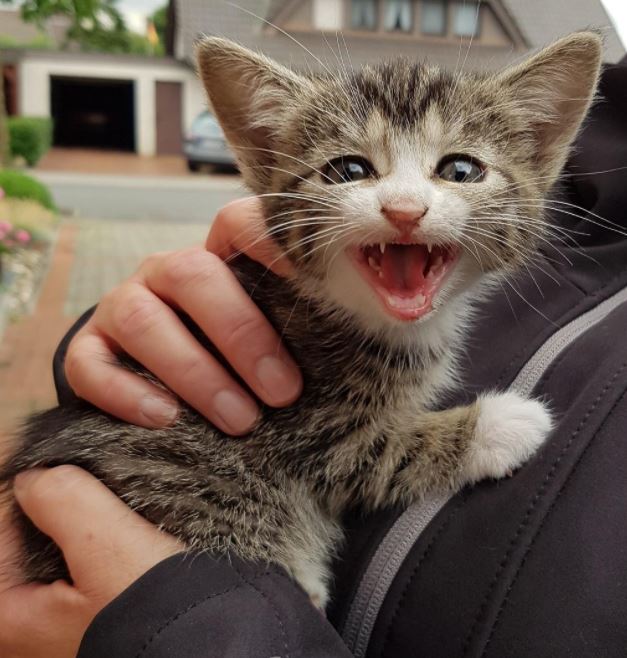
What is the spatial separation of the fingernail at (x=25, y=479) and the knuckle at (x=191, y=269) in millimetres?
509

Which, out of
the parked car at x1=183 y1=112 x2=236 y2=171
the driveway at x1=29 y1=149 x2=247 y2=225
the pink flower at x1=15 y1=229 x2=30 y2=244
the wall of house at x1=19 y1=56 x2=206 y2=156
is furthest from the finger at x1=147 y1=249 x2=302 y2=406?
the wall of house at x1=19 y1=56 x2=206 y2=156

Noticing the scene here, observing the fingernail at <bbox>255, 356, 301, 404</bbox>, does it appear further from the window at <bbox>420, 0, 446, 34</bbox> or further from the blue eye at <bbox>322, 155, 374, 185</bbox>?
the window at <bbox>420, 0, 446, 34</bbox>

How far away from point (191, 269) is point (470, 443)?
29.2 inches

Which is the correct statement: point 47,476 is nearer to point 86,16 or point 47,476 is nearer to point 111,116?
point 86,16

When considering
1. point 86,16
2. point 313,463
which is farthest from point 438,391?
point 86,16

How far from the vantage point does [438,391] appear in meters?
1.75

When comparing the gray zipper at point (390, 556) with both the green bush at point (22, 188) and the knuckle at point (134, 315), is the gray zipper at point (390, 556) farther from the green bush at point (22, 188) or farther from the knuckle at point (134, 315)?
the green bush at point (22, 188)

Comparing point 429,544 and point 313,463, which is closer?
point 429,544

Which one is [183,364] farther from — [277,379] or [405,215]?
[405,215]

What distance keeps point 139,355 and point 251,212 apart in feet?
1.44

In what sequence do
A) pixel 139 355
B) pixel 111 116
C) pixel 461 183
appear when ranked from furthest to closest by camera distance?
pixel 111 116, pixel 139 355, pixel 461 183

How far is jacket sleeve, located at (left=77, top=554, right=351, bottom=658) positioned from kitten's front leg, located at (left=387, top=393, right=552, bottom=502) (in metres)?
0.40

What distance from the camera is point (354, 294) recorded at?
5.09 ft

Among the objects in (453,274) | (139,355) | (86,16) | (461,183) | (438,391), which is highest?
(86,16)
